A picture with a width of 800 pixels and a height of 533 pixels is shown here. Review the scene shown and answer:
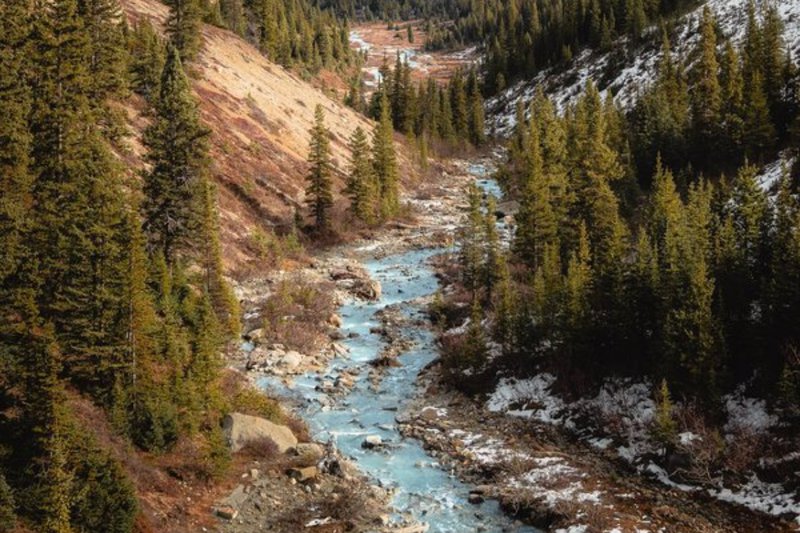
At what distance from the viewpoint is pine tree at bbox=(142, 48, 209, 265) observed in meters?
33.4

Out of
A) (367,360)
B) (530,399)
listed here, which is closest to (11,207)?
(367,360)

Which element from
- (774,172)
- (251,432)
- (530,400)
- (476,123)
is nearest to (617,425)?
(530,400)

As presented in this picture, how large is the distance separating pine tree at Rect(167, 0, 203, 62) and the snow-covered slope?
53.5 metres

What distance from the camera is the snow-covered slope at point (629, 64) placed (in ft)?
295

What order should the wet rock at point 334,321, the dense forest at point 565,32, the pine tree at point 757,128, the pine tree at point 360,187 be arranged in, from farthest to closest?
the dense forest at point 565,32 → the pine tree at point 360,187 → the pine tree at point 757,128 → the wet rock at point 334,321

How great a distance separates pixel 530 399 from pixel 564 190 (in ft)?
65.0

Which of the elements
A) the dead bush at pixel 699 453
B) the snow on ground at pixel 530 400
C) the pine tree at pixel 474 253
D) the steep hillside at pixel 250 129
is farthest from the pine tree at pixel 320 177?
the dead bush at pixel 699 453

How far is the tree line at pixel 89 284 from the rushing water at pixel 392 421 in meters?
5.50

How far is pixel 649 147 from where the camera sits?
200 ft

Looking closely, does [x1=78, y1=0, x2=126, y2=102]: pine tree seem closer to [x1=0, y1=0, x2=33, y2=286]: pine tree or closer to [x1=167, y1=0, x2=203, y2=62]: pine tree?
[x1=0, y1=0, x2=33, y2=286]: pine tree

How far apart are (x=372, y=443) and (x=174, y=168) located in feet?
62.2

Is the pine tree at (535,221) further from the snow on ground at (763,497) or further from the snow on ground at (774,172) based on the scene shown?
the snow on ground at (763,497)

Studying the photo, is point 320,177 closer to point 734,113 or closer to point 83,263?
point 83,263

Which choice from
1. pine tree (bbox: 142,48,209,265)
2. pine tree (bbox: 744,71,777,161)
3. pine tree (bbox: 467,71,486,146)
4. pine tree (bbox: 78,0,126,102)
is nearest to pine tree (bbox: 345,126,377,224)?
pine tree (bbox: 78,0,126,102)
